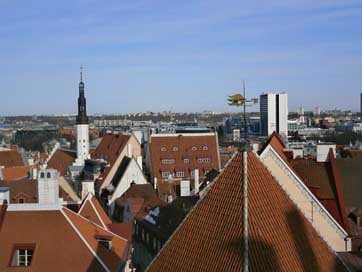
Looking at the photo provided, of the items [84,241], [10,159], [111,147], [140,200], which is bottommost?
[140,200]

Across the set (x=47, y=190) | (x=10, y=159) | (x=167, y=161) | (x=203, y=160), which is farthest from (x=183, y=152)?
(x=47, y=190)

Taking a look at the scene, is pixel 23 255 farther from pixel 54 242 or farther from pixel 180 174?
pixel 180 174

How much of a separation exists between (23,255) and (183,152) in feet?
145

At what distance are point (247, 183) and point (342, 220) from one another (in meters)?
11.1

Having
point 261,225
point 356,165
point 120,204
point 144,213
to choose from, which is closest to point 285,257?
point 261,225

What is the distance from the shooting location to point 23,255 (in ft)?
67.8

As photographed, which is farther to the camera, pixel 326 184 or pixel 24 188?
pixel 24 188

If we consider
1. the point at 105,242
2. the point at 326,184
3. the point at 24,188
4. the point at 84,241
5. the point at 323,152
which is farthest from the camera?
the point at 24,188

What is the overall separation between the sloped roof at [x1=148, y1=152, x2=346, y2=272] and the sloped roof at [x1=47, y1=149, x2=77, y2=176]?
55848 millimetres

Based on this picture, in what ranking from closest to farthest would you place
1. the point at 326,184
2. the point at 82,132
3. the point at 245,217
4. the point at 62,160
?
the point at 245,217 → the point at 326,184 → the point at 62,160 → the point at 82,132

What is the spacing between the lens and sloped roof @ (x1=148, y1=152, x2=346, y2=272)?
39.3 feet

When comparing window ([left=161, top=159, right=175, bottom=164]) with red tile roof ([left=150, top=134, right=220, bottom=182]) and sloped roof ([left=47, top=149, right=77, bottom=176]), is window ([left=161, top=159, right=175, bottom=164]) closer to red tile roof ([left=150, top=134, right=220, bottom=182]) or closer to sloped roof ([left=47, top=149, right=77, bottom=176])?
red tile roof ([left=150, top=134, right=220, bottom=182])

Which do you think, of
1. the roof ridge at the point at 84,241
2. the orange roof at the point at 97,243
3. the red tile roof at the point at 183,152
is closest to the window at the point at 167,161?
the red tile roof at the point at 183,152

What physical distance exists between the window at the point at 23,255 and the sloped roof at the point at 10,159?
45427mm
